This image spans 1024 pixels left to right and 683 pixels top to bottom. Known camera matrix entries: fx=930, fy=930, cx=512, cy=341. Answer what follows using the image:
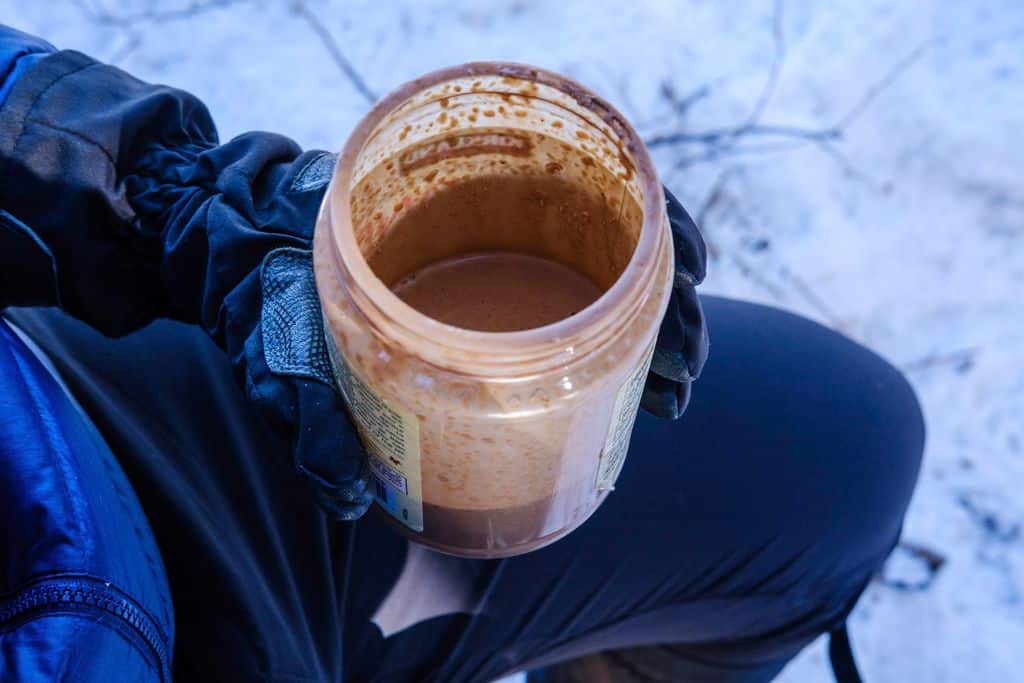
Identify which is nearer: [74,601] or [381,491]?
[74,601]

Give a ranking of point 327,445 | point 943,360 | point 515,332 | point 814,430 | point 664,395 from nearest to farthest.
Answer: point 515,332 → point 327,445 → point 664,395 → point 814,430 → point 943,360

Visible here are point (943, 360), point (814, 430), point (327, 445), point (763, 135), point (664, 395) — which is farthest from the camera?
point (763, 135)

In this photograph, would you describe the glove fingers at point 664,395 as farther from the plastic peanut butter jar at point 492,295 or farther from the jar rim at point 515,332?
the jar rim at point 515,332

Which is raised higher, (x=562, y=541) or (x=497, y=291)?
(x=497, y=291)

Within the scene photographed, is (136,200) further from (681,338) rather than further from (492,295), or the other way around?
(681,338)

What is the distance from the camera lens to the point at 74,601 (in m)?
0.57

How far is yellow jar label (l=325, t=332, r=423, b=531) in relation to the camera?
569mm

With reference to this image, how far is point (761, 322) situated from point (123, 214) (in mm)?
636

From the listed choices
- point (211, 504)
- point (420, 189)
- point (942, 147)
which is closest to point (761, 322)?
point (420, 189)

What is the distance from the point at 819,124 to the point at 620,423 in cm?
128

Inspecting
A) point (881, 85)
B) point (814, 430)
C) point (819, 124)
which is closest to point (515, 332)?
point (814, 430)

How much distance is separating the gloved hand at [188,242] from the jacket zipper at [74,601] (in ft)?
0.48

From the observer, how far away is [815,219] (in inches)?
64.9

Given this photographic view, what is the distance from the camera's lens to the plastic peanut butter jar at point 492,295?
528mm
